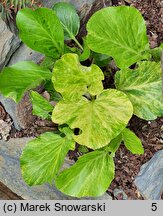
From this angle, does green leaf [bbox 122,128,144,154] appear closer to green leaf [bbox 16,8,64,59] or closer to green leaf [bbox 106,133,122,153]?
green leaf [bbox 106,133,122,153]

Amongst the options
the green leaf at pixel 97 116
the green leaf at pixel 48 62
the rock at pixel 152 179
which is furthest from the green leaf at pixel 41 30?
the rock at pixel 152 179

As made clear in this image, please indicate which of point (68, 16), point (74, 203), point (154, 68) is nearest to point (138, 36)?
point (154, 68)

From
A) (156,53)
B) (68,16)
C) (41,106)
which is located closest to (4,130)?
(41,106)

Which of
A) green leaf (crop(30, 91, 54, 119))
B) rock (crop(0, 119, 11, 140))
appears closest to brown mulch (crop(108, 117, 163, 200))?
green leaf (crop(30, 91, 54, 119))

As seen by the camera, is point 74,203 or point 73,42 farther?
point 73,42

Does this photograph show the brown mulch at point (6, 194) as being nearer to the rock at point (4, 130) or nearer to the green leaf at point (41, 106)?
the rock at point (4, 130)

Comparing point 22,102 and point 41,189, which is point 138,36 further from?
point 41,189
